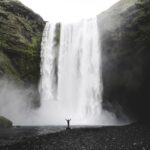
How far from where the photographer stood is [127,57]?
40250 mm

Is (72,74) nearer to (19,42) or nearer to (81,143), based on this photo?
(19,42)

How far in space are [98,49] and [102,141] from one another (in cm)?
2693

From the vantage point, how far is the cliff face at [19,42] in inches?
1667

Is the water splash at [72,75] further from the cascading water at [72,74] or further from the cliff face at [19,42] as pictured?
the cliff face at [19,42]

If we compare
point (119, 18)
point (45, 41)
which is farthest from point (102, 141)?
point (45, 41)

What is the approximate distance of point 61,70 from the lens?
150 feet

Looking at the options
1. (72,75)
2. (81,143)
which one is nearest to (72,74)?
(72,75)

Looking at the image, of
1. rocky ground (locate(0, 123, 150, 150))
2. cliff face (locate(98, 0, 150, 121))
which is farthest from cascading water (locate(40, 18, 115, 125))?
rocky ground (locate(0, 123, 150, 150))

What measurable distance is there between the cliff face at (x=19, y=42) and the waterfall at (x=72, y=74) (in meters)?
1.76

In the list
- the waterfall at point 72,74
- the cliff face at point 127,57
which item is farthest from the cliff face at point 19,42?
the cliff face at point 127,57

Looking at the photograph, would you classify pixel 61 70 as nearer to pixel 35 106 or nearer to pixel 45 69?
pixel 45 69

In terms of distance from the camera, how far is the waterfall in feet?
137

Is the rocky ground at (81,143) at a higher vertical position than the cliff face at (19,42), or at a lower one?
lower

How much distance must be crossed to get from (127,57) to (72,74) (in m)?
10.2
